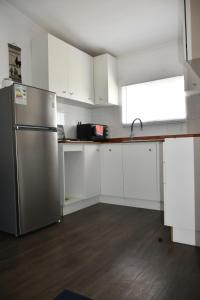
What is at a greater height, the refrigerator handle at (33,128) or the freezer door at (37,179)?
the refrigerator handle at (33,128)

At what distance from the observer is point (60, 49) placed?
3174 millimetres

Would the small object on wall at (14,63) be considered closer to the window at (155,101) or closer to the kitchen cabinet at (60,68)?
the kitchen cabinet at (60,68)

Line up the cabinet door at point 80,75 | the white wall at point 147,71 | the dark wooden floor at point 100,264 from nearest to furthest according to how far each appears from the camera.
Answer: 1. the dark wooden floor at point 100,264
2. the cabinet door at point 80,75
3. the white wall at point 147,71

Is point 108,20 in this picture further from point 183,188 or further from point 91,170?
point 183,188

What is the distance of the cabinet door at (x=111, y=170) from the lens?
129 inches

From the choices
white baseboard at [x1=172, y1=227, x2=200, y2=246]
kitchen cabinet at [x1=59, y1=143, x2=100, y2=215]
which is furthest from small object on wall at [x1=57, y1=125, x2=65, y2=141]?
white baseboard at [x1=172, y1=227, x2=200, y2=246]

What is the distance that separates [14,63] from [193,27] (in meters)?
2.16

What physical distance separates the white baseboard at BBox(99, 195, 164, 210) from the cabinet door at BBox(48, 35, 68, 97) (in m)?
1.62

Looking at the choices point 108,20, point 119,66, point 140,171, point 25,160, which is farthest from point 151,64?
point 25,160

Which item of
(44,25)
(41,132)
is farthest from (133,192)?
(44,25)

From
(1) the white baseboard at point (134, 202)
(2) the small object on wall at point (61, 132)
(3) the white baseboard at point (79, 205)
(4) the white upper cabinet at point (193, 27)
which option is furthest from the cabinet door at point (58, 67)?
(4) the white upper cabinet at point (193, 27)

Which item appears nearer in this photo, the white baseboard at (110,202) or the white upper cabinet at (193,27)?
the white upper cabinet at (193,27)

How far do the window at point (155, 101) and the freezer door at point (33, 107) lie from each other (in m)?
1.67

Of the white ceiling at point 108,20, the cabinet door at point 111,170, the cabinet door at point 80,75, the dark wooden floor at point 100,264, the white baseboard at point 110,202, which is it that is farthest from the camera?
the cabinet door at point 80,75
